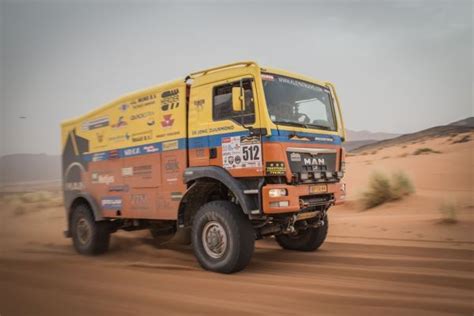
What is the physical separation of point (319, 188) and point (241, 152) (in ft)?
4.64

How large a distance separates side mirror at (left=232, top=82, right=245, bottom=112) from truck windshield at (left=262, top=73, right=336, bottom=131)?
404 millimetres

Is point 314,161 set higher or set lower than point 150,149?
lower

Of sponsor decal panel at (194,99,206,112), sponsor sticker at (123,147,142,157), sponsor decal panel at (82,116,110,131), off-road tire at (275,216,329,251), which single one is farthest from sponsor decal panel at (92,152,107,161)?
off-road tire at (275,216,329,251)

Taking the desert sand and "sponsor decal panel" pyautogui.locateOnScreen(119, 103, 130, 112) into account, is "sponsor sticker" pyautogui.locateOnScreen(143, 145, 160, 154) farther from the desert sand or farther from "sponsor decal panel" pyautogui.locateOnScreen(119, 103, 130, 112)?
the desert sand

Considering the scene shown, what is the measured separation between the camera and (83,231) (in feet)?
30.6

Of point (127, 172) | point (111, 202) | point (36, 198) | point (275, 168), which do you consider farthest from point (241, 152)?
point (36, 198)

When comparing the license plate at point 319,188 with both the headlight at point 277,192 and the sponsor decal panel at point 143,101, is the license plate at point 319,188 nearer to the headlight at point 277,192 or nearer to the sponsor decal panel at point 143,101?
the headlight at point 277,192

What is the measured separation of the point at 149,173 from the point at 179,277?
88.3 inches

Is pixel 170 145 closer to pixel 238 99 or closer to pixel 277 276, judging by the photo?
pixel 238 99

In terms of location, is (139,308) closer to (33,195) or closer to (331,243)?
(331,243)

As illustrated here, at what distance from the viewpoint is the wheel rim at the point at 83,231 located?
913cm

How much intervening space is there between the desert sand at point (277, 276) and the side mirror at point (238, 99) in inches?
93.1

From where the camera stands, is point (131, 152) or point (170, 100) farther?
point (131, 152)

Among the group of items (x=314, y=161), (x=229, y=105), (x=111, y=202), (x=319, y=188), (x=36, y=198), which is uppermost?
(x=229, y=105)
